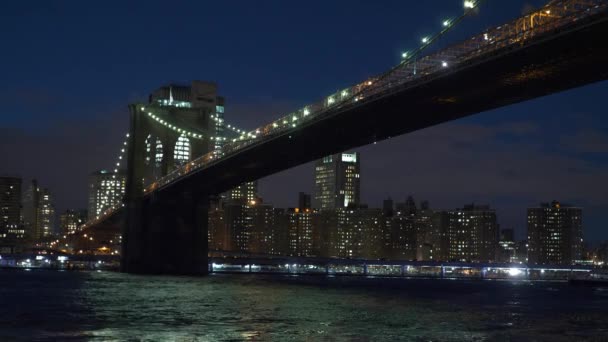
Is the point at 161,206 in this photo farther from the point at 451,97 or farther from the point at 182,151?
the point at 451,97

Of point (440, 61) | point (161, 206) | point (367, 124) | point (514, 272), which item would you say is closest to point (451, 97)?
point (440, 61)

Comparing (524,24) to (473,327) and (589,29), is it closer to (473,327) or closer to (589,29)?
(589,29)

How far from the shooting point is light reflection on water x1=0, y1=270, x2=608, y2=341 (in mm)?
31016

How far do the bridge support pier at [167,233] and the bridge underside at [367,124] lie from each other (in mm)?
80

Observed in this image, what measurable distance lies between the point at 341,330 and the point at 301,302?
50.0 ft

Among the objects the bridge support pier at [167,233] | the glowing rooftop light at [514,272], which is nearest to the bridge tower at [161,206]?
the bridge support pier at [167,233]

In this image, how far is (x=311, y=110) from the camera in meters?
56.3

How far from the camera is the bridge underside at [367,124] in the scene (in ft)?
125

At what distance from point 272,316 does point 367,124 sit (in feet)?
59.6

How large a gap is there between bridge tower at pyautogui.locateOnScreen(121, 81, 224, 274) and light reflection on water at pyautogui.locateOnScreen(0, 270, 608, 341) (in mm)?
15010

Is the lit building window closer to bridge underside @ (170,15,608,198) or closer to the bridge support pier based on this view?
the bridge support pier

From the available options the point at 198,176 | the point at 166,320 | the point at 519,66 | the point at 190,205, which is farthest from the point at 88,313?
the point at 190,205

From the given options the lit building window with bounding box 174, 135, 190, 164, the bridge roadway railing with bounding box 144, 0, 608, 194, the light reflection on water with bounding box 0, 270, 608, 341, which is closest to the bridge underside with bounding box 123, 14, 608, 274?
the bridge roadway railing with bounding box 144, 0, 608, 194

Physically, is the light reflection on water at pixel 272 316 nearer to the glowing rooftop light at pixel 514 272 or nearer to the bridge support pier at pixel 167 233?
the bridge support pier at pixel 167 233
